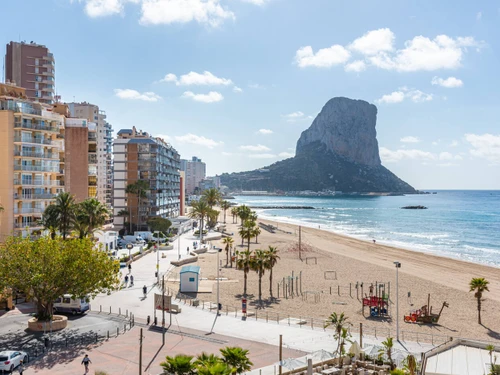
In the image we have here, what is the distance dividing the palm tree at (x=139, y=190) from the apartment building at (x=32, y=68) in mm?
23366

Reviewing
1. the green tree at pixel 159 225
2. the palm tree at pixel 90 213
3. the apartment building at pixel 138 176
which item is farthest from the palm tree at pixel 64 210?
the apartment building at pixel 138 176

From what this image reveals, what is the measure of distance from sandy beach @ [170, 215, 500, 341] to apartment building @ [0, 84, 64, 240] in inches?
762

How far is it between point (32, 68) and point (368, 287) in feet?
255

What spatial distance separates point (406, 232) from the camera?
4870 inches

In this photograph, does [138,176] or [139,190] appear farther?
[138,176]

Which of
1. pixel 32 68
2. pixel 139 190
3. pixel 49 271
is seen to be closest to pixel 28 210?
pixel 49 271

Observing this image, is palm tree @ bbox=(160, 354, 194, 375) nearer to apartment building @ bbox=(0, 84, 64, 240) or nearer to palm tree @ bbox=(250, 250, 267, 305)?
palm tree @ bbox=(250, 250, 267, 305)

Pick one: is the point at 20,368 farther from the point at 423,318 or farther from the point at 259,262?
the point at 423,318

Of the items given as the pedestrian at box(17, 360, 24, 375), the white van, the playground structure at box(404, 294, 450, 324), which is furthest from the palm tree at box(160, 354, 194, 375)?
the playground structure at box(404, 294, 450, 324)

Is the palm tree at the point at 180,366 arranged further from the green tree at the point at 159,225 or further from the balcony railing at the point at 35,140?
the green tree at the point at 159,225

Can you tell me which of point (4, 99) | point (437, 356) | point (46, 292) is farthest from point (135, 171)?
point (437, 356)

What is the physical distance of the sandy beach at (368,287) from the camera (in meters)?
38.3

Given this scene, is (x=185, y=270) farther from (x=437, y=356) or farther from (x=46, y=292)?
(x=437, y=356)

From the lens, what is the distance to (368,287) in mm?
51656
